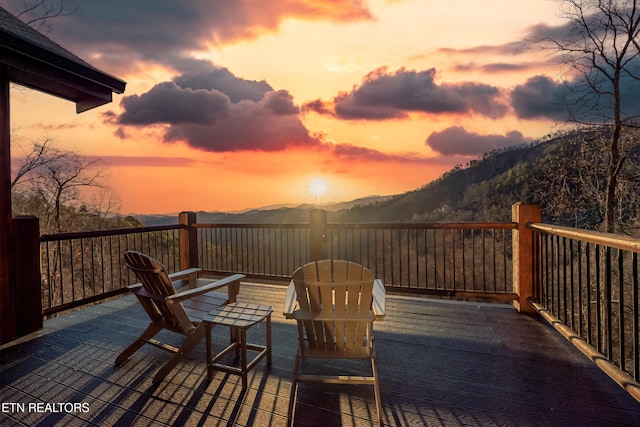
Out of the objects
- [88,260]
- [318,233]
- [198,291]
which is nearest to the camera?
[198,291]

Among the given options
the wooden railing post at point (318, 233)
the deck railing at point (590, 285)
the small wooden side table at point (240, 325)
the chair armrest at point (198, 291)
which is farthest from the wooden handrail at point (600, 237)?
the wooden railing post at point (318, 233)

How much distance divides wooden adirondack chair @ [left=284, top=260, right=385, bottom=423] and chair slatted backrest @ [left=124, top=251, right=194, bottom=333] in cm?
84

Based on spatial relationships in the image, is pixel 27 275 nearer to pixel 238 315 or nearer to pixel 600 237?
pixel 238 315

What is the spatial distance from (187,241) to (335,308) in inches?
171

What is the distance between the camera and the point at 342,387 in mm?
2480

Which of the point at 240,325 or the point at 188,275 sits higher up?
the point at 188,275

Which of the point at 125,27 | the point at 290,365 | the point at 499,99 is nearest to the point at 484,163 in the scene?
the point at 499,99

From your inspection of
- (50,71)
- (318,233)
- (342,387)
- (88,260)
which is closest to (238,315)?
(342,387)

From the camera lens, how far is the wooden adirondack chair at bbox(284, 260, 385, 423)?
2.29 metres

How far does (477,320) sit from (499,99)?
13.9m

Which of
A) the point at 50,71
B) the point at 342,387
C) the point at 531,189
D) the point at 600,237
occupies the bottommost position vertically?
the point at 342,387

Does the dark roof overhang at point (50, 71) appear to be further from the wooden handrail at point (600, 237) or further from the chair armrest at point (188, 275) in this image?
the wooden handrail at point (600, 237)

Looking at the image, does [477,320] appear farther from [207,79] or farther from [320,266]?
[207,79]

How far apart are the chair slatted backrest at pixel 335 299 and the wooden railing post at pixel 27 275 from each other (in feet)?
9.88
